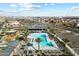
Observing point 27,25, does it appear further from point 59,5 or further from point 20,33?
point 59,5

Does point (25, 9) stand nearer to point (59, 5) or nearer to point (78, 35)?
point (59, 5)

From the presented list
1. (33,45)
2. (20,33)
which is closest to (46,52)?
(33,45)

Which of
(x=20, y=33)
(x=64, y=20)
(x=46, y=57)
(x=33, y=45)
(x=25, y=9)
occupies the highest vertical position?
(x=25, y=9)

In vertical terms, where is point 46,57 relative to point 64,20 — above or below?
below

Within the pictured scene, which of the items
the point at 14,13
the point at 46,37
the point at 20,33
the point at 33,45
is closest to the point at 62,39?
the point at 46,37

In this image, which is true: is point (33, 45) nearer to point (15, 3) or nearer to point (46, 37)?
point (46, 37)

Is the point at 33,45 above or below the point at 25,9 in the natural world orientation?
below

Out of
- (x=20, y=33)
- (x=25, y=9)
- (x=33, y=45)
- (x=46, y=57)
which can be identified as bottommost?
(x=46, y=57)
